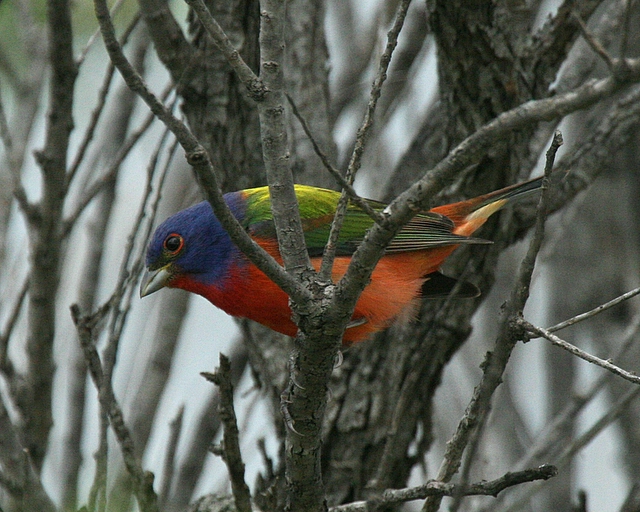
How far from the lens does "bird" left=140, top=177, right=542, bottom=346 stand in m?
4.88

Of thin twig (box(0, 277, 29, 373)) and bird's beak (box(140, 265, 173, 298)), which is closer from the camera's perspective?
thin twig (box(0, 277, 29, 373))

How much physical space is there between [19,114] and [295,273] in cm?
351

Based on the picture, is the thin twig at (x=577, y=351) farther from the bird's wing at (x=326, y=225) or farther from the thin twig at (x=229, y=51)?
the bird's wing at (x=326, y=225)

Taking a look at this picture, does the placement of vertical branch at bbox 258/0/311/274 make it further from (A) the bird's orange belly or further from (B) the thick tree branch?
(A) the bird's orange belly

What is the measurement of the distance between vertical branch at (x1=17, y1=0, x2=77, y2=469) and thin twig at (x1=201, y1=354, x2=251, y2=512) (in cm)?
131

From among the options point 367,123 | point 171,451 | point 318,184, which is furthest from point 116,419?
point 318,184

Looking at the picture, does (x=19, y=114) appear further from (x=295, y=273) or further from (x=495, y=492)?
(x=495, y=492)

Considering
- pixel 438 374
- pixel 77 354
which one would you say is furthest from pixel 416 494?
pixel 77 354

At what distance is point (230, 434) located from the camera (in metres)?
3.37

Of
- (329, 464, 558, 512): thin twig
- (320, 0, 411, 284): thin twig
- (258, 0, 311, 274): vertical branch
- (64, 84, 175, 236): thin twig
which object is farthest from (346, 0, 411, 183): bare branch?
(64, 84, 175, 236): thin twig

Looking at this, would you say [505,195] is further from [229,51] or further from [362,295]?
[229,51]

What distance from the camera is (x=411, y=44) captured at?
666cm

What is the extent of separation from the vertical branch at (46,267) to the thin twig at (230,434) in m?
1.31

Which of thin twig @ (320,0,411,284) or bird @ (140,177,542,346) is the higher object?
bird @ (140,177,542,346)
